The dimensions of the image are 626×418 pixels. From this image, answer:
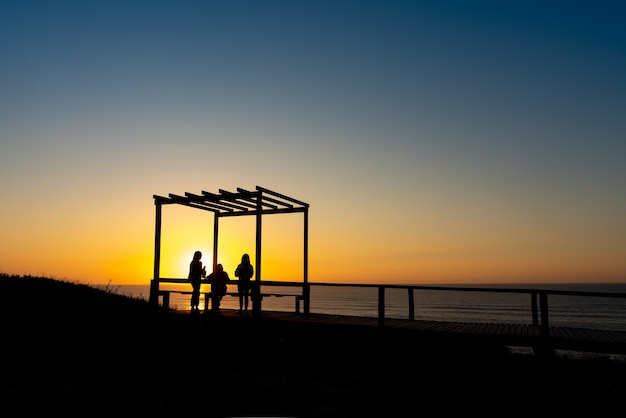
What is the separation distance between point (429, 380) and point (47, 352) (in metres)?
7.97

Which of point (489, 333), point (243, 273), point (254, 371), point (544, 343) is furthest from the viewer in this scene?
point (243, 273)

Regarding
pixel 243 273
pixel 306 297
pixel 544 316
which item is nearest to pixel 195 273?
pixel 243 273

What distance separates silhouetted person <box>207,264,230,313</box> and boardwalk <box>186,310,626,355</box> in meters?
0.88

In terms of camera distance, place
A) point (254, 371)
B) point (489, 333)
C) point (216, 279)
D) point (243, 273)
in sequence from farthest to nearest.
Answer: point (243, 273) < point (216, 279) < point (489, 333) < point (254, 371)

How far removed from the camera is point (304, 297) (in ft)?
47.4

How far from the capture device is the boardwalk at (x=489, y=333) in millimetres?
9344

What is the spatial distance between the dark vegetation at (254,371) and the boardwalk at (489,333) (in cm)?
17

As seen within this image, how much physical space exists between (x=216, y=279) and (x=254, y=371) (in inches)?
172

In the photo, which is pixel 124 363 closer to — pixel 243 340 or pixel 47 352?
pixel 47 352

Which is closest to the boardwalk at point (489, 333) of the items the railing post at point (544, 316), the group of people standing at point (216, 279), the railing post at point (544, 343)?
the railing post at point (544, 343)

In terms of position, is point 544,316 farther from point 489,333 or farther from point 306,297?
point 306,297

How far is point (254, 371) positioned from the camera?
9977 millimetres

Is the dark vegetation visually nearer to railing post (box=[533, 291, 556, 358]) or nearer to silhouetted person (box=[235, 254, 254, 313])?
railing post (box=[533, 291, 556, 358])

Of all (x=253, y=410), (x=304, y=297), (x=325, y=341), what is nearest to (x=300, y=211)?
(x=304, y=297)
